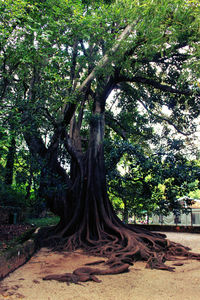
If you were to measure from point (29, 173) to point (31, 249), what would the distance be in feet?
6.85

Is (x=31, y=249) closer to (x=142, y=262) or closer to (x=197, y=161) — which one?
(x=142, y=262)

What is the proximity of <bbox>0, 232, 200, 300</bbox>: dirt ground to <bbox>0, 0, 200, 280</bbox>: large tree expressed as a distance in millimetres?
367

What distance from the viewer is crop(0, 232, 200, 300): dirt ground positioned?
3318mm

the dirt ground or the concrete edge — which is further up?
the concrete edge

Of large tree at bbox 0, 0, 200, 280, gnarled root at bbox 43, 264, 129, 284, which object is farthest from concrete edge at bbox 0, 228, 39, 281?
large tree at bbox 0, 0, 200, 280

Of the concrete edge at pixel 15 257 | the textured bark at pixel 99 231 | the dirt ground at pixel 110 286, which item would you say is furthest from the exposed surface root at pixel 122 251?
the concrete edge at pixel 15 257

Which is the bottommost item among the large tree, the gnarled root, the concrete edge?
the gnarled root

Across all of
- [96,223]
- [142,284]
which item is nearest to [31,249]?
[96,223]

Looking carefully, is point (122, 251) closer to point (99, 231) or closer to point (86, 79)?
point (99, 231)

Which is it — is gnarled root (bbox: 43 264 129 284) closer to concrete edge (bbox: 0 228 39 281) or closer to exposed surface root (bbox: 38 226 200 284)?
exposed surface root (bbox: 38 226 200 284)

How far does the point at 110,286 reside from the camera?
12.2 feet

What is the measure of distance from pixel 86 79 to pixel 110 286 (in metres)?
5.71

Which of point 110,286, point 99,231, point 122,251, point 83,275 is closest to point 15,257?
point 83,275

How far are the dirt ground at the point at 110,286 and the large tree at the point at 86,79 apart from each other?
1.21 ft
